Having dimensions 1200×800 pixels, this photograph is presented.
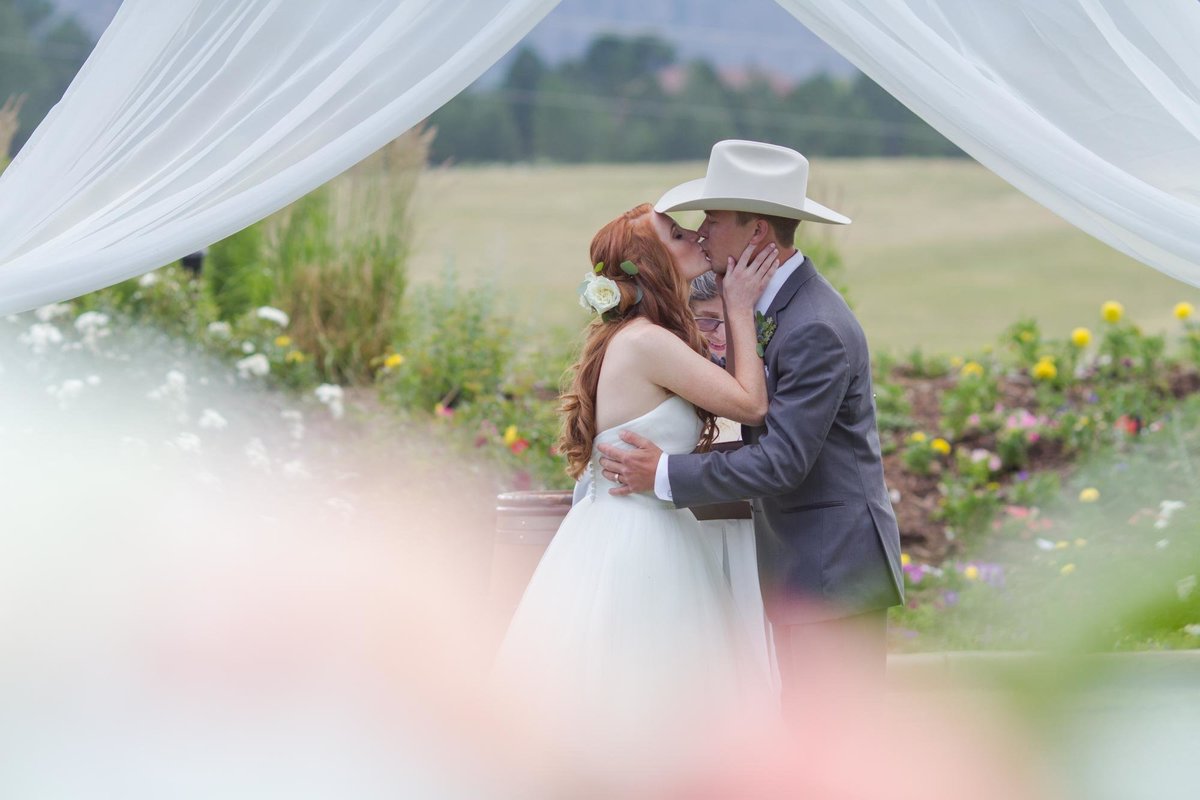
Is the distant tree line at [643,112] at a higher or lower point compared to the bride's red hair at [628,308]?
higher

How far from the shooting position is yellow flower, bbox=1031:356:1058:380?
6.84 metres

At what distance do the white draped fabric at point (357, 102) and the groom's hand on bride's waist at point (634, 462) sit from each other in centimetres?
91

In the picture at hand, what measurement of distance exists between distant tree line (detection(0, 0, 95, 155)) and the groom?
12.8 meters

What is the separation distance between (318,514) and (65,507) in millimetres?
1184

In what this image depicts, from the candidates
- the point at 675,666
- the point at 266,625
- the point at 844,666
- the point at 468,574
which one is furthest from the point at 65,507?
the point at 844,666

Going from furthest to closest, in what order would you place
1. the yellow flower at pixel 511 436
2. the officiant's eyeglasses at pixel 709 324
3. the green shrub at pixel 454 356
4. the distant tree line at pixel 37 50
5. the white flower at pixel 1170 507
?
1. the distant tree line at pixel 37 50
2. the green shrub at pixel 454 356
3. the yellow flower at pixel 511 436
4. the white flower at pixel 1170 507
5. the officiant's eyeglasses at pixel 709 324

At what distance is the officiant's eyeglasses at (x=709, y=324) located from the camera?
370 cm

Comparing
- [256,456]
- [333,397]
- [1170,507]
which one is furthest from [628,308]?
[1170,507]

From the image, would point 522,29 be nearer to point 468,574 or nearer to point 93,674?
point 93,674

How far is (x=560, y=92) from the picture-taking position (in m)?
17.5

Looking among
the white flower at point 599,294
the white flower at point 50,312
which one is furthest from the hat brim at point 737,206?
the white flower at point 50,312

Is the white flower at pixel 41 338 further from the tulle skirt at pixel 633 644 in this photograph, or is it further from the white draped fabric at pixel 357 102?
the tulle skirt at pixel 633 644

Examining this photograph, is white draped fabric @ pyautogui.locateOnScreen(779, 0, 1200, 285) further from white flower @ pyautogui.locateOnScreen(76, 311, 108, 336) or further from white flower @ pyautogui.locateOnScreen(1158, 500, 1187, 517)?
white flower @ pyautogui.locateOnScreen(76, 311, 108, 336)

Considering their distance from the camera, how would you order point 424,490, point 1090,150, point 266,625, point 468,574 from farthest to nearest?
point 424,490 < point 468,574 < point 266,625 < point 1090,150
